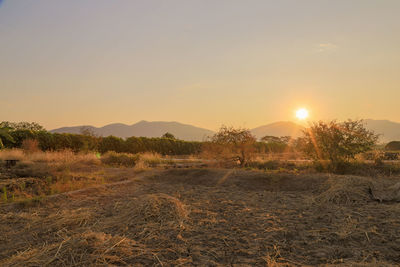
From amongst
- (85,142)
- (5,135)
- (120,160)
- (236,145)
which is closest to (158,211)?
(236,145)

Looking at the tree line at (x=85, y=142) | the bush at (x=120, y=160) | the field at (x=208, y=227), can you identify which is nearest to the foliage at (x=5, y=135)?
the tree line at (x=85, y=142)

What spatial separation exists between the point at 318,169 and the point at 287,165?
167cm

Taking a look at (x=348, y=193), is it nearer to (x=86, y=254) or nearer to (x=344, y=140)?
(x=344, y=140)

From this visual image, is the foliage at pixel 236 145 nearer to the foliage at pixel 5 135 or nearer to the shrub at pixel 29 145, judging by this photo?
the shrub at pixel 29 145

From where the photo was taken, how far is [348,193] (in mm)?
5707

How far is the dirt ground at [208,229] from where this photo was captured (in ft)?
9.33

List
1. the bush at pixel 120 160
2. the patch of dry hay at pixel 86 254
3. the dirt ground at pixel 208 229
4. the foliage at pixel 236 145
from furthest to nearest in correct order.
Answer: the bush at pixel 120 160
the foliage at pixel 236 145
the dirt ground at pixel 208 229
the patch of dry hay at pixel 86 254

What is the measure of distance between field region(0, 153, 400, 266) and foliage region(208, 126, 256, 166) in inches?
164

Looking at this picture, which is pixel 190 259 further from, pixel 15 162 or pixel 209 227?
pixel 15 162

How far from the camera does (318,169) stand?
9.58m

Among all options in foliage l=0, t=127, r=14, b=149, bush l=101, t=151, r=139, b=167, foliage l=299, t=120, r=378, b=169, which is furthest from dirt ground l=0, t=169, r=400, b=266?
foliage l=0, t=127, r=14, b=149

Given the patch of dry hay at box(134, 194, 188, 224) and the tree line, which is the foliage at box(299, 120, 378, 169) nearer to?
the patch of dry hay at box(134, 194, 188, 224)

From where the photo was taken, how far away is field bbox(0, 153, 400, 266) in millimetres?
2852

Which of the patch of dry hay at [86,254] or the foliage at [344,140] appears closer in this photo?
the patch of dry hay at [86,254]
